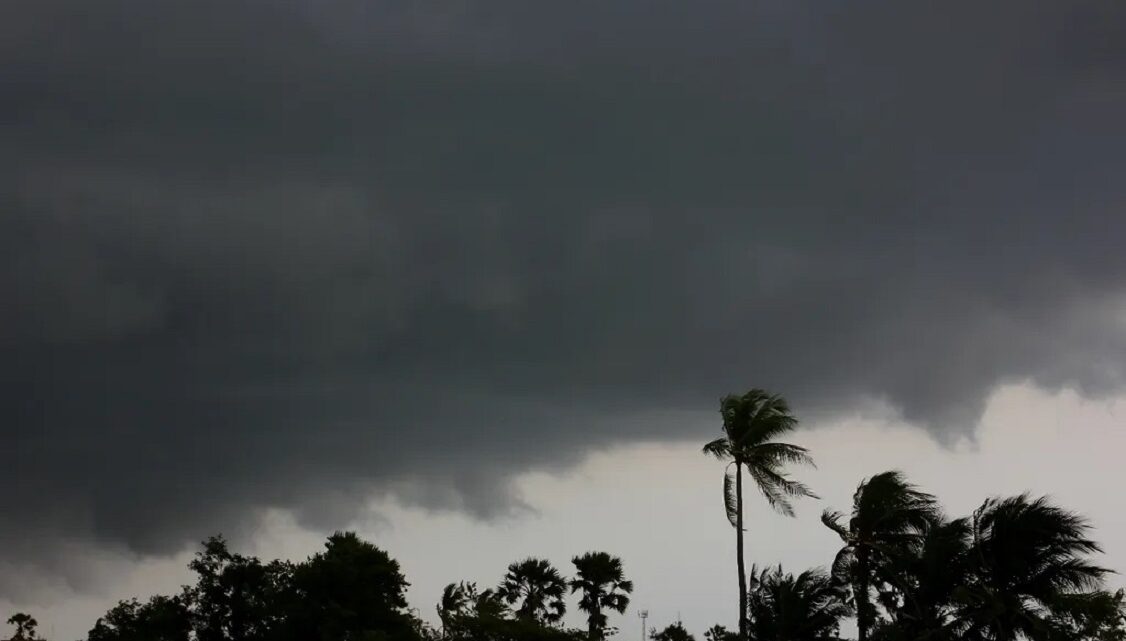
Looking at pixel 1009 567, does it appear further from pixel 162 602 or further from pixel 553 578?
pixel 162 602

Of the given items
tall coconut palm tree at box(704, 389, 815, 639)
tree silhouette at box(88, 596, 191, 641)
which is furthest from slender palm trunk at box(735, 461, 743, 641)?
tree silhouette at box(88, 596, 191, 641)

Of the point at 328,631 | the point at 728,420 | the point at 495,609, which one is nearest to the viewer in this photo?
the point at 728,420

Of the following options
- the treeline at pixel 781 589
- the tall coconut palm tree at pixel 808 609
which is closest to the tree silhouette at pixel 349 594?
the treeline at pixel 781 589

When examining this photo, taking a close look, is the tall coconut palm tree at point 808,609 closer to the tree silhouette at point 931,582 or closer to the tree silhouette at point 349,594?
the tree silhouette at point 931,582

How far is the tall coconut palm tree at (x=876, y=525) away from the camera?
5359 centimetres

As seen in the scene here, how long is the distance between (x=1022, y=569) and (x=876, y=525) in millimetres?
10343

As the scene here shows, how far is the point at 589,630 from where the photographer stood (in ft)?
257

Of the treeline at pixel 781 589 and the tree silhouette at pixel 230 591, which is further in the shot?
the tree silhouette at pixel 230 591

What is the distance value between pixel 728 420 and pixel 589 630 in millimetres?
22054

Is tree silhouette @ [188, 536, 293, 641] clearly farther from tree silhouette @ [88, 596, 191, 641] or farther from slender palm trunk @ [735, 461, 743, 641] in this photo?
slender palm trunk @ [735, 461, 743, 641]

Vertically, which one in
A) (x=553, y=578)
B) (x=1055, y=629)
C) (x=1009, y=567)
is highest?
(x=553, y=578)

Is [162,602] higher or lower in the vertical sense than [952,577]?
higher

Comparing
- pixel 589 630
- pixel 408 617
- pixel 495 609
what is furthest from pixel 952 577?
pixel 408 617

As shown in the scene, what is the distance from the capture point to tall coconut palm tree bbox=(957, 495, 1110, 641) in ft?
143
